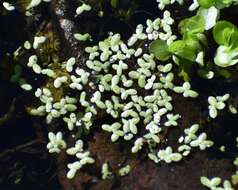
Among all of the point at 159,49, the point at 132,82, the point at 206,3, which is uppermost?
the point at 206,3

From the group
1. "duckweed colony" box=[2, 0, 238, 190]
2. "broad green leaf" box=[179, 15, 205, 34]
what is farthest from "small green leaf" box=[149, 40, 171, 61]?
"broad green leaf" box=[179, 15, 205, 34]

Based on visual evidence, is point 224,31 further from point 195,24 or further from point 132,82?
point 132,82

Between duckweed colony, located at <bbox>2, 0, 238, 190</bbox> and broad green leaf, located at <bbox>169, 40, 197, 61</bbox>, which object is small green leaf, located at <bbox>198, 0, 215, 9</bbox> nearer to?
duckweed colony, located at <bbox>2, 0, 238, 190</bbox>

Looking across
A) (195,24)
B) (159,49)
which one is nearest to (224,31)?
(195,24)

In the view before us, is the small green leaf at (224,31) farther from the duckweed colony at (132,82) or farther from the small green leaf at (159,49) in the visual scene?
the small green leaf at (159,49)

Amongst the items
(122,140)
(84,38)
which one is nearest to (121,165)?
(122,140)

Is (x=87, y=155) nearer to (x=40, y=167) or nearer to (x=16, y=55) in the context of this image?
(x=40, y=167)
